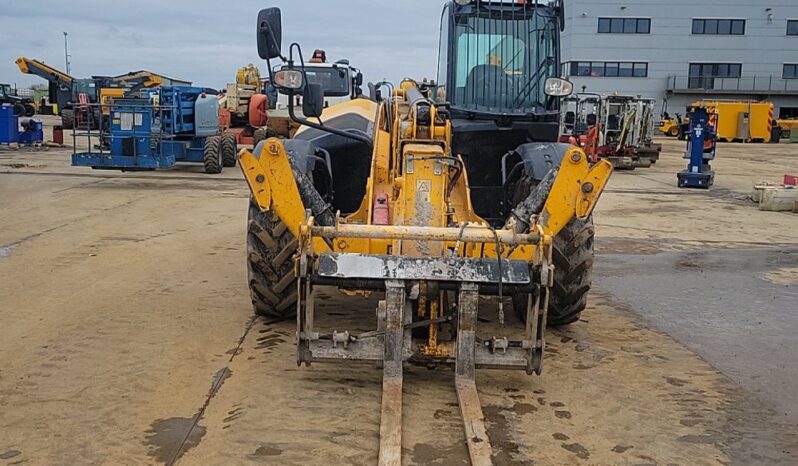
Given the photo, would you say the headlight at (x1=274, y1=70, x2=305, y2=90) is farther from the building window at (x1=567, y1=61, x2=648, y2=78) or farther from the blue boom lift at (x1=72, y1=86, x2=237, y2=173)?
the building window at (x1=567, y1=61, x2=648, y2=78)

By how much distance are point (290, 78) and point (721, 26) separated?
5287 centimetres

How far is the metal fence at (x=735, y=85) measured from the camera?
51656 millimetres

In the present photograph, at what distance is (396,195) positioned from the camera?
534 centimetres

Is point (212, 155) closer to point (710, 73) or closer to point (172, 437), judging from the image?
point (172, 437)

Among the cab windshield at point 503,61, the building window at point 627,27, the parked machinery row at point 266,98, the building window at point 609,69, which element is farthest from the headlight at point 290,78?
the building window at point 627,27

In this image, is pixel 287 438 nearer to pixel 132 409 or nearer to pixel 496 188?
pixel 132 409

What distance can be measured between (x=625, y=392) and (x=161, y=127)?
14400 mm

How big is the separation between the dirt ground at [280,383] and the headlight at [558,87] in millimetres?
1841

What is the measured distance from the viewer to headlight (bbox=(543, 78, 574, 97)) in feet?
20.1

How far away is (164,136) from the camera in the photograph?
58.0ft

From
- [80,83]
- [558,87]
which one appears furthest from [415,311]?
[80,83]

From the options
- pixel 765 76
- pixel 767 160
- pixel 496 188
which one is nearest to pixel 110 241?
Result: pixel 496 188

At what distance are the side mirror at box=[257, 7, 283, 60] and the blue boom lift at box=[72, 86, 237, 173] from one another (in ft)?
38.7

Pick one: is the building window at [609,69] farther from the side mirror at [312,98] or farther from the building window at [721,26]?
the side mirror at [312,98]
